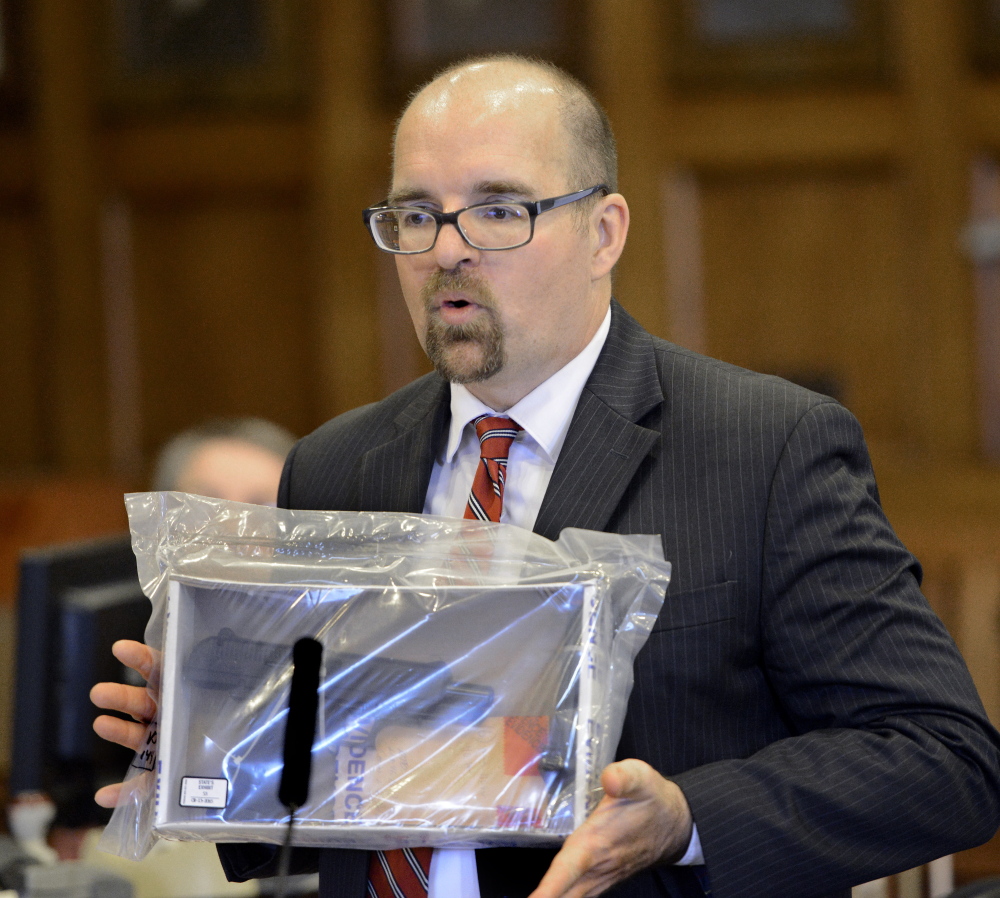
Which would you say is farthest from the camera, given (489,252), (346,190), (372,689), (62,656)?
(346,190)

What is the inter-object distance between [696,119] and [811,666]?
319 centimetres

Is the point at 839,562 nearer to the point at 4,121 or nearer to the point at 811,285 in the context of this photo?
the point at 811,285

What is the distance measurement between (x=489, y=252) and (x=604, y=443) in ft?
0.80

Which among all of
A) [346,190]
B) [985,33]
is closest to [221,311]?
[346,190]

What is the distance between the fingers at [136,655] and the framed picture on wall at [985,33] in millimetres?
3610

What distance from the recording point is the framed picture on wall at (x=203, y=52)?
4242 mm

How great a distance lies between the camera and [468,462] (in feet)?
4.66

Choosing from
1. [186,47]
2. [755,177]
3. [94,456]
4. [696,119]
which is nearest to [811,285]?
[755,177]

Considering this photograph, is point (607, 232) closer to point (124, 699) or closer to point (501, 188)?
point (501, 188)

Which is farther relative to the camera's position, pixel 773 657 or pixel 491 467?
pixel 491 467

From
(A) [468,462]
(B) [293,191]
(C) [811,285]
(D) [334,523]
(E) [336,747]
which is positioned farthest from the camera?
(B) [293,191]

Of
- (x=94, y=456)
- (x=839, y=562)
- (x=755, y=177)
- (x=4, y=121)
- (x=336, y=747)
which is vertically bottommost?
(x=94, y=456)

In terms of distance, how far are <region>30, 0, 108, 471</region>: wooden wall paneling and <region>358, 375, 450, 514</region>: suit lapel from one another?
128 inches

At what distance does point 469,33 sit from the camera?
13.5 ft
